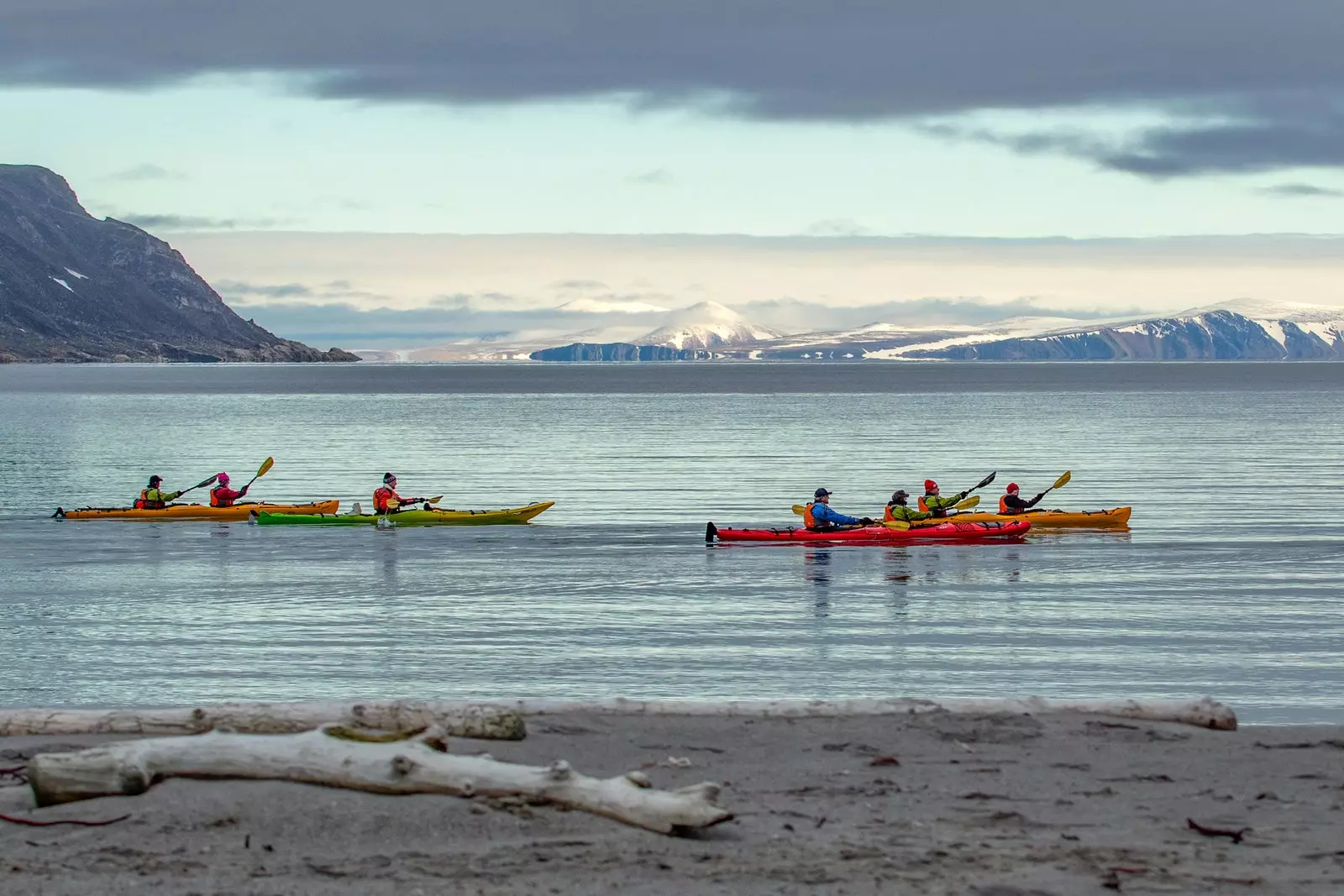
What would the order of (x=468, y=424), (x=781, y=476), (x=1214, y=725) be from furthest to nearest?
(x=468, y=424), (x=781, y=476), (x=1214, y=725)

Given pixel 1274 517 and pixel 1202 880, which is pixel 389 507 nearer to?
pixel 1274 517

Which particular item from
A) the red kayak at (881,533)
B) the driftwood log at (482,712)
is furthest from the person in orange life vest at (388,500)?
the driftwood log at (482,712)

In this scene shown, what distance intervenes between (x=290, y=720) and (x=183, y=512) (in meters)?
32.8

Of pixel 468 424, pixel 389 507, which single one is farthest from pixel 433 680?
pixel 468 424

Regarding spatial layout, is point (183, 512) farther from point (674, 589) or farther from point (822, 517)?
point (674, 589)

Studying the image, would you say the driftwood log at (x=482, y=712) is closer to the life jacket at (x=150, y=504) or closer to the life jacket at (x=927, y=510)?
the life jacket at (x=927, y=510)

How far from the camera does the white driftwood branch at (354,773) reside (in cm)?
941

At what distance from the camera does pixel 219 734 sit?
10078 mm

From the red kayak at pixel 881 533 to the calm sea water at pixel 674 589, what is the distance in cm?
47

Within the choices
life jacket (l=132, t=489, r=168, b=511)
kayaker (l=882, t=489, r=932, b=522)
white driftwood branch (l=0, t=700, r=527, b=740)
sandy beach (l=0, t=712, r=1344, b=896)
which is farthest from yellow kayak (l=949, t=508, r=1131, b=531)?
white driftwood branch (l=0, t=700, r=527, b=740)

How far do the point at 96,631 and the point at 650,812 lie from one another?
15719 millimetres

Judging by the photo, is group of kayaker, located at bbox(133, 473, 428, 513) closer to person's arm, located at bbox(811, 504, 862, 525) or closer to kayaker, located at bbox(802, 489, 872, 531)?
kayaker, located at bbox(802, 489, 872, 531)

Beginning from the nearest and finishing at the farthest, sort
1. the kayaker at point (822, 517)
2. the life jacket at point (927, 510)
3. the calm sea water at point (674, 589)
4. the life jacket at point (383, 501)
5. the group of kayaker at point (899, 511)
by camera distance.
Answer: the calm sea water at point (674, 589) < the kayaker at point (822, 517) < the group of kayaker at point (899, 511) < the life jacket at point (927, 510) < the life jacket at point (383, 501)

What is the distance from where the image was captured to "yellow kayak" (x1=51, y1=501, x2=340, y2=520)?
1655 inches
